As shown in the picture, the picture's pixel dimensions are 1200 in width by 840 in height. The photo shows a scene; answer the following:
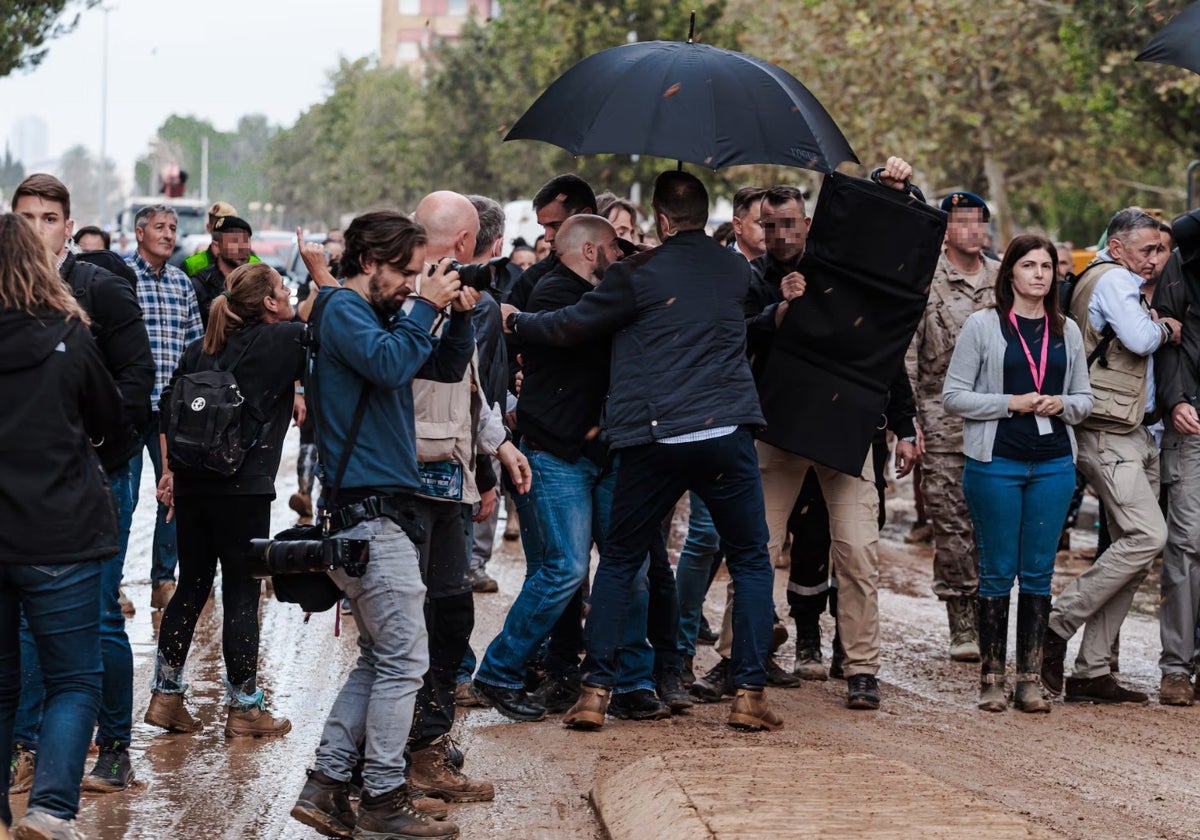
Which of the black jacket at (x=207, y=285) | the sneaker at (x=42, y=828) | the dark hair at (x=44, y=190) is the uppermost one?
the dark hair at (x=44, y=190)

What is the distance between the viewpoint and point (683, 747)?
6.90 m

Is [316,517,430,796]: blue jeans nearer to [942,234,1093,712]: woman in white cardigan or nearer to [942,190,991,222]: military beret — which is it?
[942,234,1093,712]: woman in white cardigan

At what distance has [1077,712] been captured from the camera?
8.02 meters

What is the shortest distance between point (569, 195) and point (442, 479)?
2.17 meters

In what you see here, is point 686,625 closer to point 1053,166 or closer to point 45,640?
point 45,640

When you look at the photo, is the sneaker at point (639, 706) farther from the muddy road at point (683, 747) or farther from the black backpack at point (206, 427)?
the black backpack at point (206, 427)

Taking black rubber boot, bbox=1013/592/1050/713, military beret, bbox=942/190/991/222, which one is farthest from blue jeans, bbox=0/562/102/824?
military beret, bbox=942/190/991/222

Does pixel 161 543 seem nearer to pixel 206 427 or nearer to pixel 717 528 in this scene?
pixel 206 427

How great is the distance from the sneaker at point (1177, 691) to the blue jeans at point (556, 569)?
8.54ft

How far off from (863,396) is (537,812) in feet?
8.93

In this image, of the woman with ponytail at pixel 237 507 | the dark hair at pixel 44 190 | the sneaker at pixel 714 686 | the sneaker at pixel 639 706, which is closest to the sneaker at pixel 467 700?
the sneaker at pixel 639 706

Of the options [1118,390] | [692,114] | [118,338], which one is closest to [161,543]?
[118,338]

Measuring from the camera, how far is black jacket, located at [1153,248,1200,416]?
326 inches

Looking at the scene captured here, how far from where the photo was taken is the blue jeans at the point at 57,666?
5.20 meters
